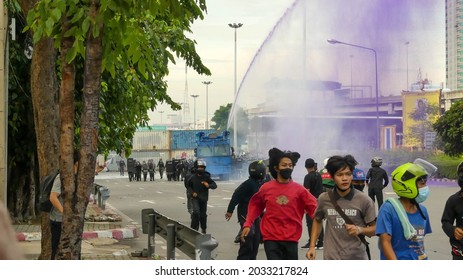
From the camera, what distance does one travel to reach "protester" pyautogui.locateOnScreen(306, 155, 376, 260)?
575 cm

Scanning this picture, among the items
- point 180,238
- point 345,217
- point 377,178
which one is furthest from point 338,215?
point 377,178

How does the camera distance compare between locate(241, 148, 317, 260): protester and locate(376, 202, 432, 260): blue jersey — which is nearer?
locate(376, 202, 432, 260): blue jersey

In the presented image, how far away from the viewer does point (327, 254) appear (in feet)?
19.1

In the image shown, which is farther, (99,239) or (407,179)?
(99,239)

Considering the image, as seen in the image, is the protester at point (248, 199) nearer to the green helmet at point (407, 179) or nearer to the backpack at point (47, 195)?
the backpack at point (47, 195)

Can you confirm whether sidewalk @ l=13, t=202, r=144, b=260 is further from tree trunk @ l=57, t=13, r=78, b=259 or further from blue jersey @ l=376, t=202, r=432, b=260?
blue jersey @ l=376, t=202, r=432, b=260

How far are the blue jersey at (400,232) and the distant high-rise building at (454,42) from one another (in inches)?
3837

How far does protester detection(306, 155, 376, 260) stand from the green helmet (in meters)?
0.66

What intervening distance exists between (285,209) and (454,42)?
127 metres

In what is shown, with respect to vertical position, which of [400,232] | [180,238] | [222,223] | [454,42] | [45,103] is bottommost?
[222,223]

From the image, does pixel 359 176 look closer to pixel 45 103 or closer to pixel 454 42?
pixel 45 103

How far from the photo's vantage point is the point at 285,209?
7.17m

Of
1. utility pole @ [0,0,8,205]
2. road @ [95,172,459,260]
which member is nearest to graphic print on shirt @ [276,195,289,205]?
utility pole @ [0,0,8,205]
